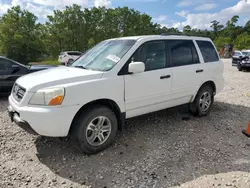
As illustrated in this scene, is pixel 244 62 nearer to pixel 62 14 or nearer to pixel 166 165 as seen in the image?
pixel 166 165

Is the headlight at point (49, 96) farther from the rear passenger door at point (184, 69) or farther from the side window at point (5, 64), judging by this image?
the side window at point (5, 64)

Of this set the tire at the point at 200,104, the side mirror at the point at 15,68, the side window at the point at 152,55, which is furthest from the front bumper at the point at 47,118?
the side mirror at the point at 15,68

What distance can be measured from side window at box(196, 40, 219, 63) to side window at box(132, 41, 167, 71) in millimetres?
1246

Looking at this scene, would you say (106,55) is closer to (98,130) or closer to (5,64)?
(98,130)

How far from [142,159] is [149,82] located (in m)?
1.33

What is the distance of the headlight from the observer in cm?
301

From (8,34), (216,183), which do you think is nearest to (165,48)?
(216,183)

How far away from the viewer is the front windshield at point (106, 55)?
3681 mm

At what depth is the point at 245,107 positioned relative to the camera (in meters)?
6.04

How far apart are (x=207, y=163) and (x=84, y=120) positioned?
76.1 inches

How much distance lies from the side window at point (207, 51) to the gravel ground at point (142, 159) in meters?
1.51

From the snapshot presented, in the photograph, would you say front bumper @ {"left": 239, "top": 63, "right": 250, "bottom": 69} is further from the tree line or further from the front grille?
the front grille

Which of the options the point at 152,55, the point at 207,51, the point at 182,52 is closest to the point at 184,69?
the point at 182,52

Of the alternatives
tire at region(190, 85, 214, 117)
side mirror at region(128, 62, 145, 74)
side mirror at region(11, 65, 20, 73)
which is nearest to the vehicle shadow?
tire at region(190, 85, 214, 117)
